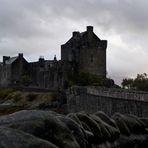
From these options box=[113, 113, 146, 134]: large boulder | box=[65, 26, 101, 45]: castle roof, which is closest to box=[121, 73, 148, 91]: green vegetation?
box=[65, 26, 101, 45]: castle roof

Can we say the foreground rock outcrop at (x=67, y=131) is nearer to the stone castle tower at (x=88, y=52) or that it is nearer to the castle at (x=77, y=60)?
the castle at (x=77, y=60)

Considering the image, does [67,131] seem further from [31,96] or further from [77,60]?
[77,60]

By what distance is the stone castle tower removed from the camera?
A: 337 ft

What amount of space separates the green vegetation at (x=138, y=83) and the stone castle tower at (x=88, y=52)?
16.6 feet

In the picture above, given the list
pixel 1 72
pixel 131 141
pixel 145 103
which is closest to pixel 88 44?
pixel 1 72

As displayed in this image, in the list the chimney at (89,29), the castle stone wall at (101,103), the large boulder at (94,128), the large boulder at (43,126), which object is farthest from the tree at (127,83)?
the large boulder at (43,126)

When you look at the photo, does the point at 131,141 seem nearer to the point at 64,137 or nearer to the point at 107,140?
the point at 107,140

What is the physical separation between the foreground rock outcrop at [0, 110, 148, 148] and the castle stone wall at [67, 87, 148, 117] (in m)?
19.1

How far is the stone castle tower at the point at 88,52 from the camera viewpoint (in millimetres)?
102750

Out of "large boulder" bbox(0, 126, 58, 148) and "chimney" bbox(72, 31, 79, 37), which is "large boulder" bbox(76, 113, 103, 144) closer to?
"large boulder" bbox(0, 126, 58, 148)

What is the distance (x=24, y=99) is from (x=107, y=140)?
249ft

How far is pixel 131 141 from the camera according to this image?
2005cm

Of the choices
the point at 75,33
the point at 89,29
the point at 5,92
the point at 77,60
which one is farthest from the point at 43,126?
the point at 5,92

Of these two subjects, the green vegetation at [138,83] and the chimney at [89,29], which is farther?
the chimney at [89,29]
